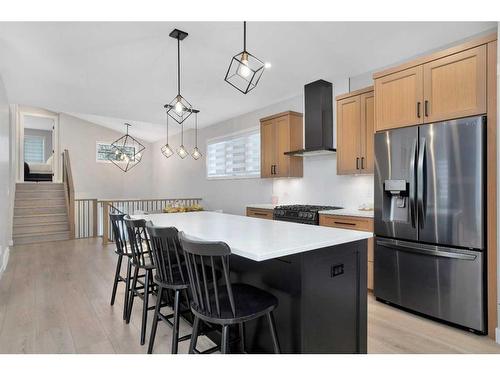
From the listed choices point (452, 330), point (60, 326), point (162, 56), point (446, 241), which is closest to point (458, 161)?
point (446, 241)

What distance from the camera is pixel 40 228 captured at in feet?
22.7

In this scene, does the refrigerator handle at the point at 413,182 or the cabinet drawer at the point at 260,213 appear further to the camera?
the cabinet drawer at the point at 260,213

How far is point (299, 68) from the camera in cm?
392

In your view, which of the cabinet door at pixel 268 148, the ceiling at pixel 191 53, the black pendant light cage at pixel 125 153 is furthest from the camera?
the black pendant light cage at pixel 125 153

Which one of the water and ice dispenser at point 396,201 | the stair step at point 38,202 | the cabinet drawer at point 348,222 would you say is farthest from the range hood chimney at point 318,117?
the stair step at point 38,202

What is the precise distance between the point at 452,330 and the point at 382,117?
6.68ft

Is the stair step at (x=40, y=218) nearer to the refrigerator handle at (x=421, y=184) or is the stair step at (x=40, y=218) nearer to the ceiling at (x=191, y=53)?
the ceiling at (x=191, y=53)

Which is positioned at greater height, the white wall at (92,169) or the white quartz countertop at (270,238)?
the white wall at (92,169)

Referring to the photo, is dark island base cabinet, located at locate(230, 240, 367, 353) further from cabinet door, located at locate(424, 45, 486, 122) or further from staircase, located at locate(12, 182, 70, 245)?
staircase, located at locate(12, 182, 70, 245)

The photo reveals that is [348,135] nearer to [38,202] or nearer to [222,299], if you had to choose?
[222,299]

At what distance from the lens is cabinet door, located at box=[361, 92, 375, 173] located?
11.8 feet

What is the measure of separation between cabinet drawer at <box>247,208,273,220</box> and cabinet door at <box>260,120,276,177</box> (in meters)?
0.60

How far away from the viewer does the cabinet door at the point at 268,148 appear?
4.96 meters
